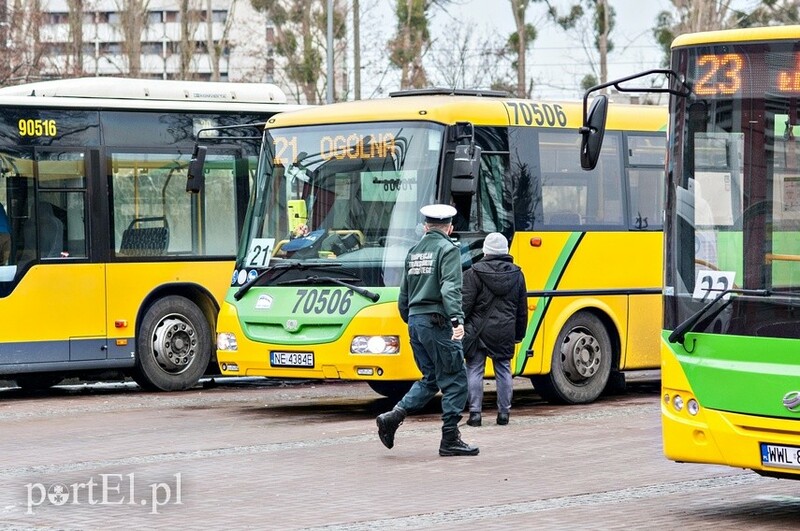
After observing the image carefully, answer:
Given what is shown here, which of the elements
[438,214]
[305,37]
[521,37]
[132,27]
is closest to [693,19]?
[521,37]

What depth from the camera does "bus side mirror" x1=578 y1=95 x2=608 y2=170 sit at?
1098cm

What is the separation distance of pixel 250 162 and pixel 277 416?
182 inches

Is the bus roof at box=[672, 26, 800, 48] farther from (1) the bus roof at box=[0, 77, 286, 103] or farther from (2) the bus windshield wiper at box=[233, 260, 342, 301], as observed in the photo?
(1) the bus roof at box=[0, 77, 286, 103]

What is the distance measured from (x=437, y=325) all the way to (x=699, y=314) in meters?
3.11

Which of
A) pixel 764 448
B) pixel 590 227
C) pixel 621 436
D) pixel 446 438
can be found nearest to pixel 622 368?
pixel 590 227

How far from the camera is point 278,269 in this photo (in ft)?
52.7

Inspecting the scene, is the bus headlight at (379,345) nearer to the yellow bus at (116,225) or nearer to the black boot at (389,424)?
the black boot at (389,424)

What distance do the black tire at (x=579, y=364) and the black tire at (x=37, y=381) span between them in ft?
19.8

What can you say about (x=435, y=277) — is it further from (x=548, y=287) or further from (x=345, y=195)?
(x=548, y=287)

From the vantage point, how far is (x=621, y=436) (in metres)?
14.2

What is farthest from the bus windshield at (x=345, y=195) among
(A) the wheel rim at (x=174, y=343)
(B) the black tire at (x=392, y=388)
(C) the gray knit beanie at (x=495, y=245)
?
(A) the wheel rim at (x=174, y=343)

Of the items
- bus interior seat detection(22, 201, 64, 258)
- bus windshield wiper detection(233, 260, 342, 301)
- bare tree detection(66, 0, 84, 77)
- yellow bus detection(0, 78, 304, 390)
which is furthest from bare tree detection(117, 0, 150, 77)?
bus windshield wiper detection(233, 260, 342, 301)

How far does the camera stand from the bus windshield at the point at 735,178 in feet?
32.3

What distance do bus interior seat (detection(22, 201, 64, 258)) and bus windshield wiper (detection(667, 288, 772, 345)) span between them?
30.9 ft
